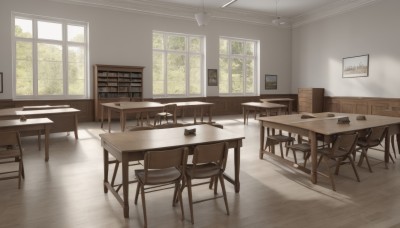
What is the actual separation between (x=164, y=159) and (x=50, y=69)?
8.19 m

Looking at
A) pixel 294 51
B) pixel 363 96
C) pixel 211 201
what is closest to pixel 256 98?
pixel 294 51

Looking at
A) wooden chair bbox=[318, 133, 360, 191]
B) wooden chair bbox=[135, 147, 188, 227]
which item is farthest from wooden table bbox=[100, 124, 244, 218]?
wooden chair bbox=[318, 133, 360, 191]

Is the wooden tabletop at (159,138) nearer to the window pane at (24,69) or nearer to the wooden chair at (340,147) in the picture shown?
the wooden chair at (340,147)

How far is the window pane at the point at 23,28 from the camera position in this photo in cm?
885

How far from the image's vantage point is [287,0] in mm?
10391

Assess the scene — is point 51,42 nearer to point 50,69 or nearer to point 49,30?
point 49,30

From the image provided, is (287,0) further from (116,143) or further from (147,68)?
(116,143)

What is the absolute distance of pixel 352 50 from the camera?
411 inches

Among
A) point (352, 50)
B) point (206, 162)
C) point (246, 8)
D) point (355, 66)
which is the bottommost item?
point (206, 162)

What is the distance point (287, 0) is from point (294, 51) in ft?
10.8

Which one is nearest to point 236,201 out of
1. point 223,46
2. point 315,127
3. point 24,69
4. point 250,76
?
point 315,127

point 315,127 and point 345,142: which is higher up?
point 315,127

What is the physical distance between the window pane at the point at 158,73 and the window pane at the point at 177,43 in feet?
1.76

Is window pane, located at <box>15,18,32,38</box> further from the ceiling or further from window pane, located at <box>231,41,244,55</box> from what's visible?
window pane, located at <box>231,41,244,55</box>
